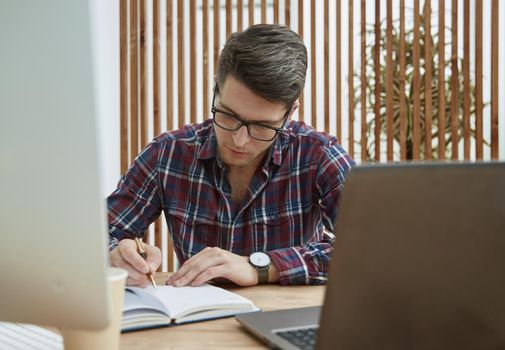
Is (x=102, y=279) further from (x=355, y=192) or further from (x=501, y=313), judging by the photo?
(x=501, y=313)

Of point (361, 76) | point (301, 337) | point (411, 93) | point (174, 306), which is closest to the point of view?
point (301, 337)

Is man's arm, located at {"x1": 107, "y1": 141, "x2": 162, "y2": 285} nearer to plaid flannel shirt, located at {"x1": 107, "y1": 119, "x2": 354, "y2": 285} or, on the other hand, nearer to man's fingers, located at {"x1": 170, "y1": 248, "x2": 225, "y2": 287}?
plaid flannel shirt, located at {"x1": 107, "y1": 119, "x2": 354, "y2": 285}

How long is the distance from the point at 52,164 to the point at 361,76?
2815mm

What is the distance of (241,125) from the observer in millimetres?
1596

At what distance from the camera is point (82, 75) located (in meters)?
0.52

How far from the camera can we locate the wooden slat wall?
124 inches

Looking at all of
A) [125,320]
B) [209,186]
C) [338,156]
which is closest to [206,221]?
[209,186]

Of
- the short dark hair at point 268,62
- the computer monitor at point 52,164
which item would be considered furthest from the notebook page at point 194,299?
the short dark hair at point 268,62

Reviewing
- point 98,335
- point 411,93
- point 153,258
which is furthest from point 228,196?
point 411,93

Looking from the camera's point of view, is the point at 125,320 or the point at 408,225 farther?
the point at 125,320

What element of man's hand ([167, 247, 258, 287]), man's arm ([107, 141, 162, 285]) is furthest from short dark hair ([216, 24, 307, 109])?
man's hand ([167, 247, 258, 287])

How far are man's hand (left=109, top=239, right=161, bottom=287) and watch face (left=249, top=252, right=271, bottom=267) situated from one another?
0.24 meters

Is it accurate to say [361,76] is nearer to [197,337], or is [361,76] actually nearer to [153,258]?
[153,258]

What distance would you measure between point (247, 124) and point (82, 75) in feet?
3.56
